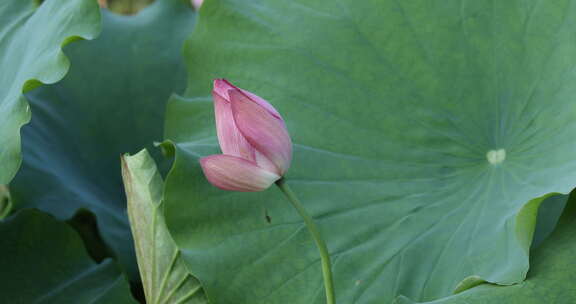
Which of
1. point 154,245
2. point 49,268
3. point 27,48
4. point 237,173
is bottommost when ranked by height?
point 49,268

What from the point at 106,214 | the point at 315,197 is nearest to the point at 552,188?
the point at 315,197

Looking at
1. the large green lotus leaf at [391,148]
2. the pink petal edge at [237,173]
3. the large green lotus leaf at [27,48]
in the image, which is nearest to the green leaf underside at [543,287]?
the large green lotus leaf at [391,148]

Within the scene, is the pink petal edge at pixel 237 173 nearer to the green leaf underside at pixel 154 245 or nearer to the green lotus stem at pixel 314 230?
the green lotus stem at pixel 314 230

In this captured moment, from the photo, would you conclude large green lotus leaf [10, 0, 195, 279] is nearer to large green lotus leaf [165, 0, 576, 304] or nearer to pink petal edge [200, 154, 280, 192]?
large green lotus leaf [165, 0, 576, 304]

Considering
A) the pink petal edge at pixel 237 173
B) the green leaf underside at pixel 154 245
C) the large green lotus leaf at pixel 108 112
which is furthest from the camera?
the large green lotus leaf at pixel 108 112

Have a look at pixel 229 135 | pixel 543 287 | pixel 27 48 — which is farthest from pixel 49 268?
pixel 543 287

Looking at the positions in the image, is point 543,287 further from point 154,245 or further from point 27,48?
point 27,48
